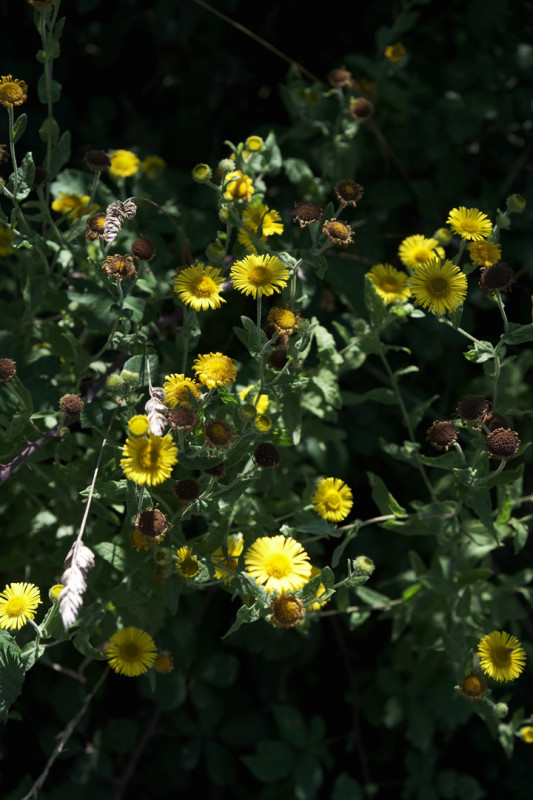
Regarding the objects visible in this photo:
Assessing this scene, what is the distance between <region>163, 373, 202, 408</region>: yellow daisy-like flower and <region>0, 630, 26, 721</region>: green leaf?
394mm

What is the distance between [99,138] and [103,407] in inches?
39.7

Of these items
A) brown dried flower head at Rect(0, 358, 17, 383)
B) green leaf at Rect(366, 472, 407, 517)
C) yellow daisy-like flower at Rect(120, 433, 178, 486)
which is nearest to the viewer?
yellow daisy-like flower at Rect(120, 433, 178, 486)

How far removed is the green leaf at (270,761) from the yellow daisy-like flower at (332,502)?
0.72 m

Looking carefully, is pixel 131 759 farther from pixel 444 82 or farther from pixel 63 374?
pixel 444 82

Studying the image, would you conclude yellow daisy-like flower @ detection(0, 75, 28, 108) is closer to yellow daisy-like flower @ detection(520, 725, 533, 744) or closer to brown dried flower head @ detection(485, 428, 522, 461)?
brown dried flower head @ detection(485, 428, 522, 461)

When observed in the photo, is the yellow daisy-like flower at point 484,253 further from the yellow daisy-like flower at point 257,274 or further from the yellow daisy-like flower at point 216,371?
the yellow daisy-like flower at point 216,371

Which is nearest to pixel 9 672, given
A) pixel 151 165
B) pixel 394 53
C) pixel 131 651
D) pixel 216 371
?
pixel 131 651

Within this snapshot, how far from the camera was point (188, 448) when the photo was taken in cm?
120

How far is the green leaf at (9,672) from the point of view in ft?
3.63

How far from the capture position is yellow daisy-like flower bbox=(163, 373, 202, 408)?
1.14 meters

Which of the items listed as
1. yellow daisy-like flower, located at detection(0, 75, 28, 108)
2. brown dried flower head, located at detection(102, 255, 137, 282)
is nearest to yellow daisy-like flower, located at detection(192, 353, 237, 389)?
brown dried flower head, located at detection(102, 255, 137, 282)

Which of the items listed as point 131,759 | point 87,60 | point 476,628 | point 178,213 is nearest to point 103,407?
point 178,213

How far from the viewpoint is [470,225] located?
131 centimetres

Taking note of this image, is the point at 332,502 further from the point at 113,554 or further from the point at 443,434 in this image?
the point at 113,554
